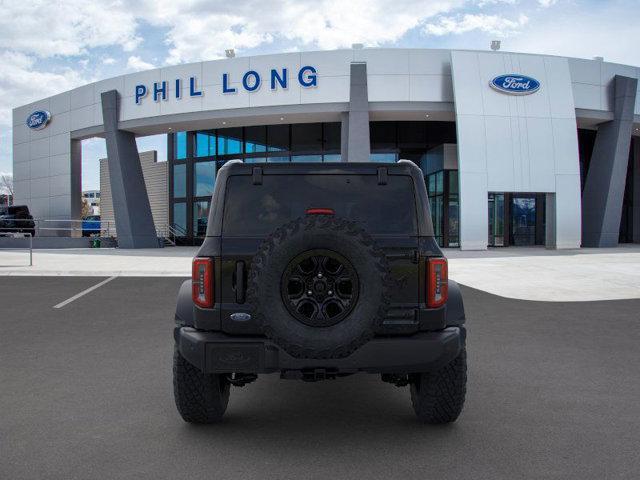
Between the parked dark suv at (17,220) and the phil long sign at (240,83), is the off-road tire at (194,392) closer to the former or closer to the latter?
the phil long sign at (240,83)

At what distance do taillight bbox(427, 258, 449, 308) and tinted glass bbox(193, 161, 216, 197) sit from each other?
109ft

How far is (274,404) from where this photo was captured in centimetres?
449

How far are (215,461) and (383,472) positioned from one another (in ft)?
3.38

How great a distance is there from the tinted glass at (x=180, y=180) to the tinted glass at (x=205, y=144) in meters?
1.65

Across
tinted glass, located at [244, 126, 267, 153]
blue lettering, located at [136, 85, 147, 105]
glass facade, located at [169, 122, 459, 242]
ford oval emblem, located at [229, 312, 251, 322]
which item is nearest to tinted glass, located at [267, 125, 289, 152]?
glass facade, located at [169, 122, 459, 242]

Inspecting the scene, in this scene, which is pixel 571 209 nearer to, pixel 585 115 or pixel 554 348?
pixel 585 115

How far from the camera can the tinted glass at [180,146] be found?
36594 millimetres

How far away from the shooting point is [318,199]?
3.78 metres

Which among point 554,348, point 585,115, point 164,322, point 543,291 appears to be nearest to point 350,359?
point 554,348

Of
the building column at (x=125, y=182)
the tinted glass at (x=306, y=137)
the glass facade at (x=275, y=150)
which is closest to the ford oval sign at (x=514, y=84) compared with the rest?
the glass facade at (x=275, y=150)

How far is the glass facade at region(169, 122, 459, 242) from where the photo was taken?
102 feet

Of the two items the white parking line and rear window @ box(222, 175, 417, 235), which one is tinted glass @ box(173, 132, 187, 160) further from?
rear window @ box(222, 175, 417, 235)

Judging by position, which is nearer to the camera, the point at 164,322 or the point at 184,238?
the point at 164,322

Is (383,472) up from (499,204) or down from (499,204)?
down
